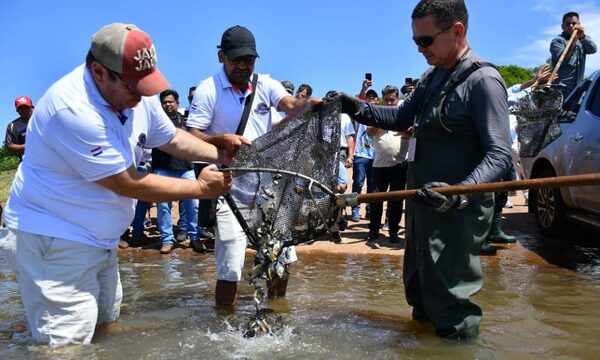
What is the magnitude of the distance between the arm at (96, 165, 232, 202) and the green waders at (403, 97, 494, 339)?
127cm

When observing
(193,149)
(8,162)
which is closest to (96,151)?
(193,149)

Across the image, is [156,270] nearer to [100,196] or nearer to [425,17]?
[100,196]

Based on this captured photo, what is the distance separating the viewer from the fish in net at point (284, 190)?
4121 millimetres

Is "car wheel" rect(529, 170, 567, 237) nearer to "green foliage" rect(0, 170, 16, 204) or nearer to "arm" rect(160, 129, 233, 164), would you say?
"arm" rect(160, 129, 233, 164)

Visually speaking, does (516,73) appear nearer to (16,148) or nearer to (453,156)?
(16,148)

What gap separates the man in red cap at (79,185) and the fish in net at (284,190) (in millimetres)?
776

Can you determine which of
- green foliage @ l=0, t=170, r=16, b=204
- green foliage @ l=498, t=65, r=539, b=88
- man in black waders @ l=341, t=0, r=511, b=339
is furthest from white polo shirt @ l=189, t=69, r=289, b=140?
green foliage @ l=498, t=65, r=539, b=88

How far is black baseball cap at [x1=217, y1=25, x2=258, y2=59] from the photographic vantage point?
4.75 meters

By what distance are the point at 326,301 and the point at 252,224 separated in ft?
5.36

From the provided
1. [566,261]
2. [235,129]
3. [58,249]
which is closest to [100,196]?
[58,249]

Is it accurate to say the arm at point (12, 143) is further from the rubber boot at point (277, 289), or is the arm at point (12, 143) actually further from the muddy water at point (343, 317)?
the rubber boot at point (277, 289)

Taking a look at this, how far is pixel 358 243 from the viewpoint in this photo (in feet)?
29.3

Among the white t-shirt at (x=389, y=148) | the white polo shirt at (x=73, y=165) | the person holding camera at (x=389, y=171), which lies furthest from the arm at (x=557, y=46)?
the white polo shirt at (x=73, y=165)

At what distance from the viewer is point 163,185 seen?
136 inches
